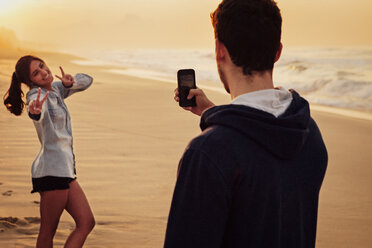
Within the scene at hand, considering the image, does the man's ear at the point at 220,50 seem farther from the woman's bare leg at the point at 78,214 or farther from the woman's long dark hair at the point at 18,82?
the woman's long dark hair at the point at 18,82

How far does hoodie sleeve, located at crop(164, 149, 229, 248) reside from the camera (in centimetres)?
127

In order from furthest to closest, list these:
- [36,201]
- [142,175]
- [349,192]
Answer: [142,175] < [349,192] < [36,201]

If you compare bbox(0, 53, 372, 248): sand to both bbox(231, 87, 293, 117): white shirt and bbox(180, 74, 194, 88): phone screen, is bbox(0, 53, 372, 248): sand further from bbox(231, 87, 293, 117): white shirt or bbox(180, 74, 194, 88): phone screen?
bbox(231, 87, 293, 117): white shirt

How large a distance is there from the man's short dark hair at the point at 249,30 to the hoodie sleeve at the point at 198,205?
40cm

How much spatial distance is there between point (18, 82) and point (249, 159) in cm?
228

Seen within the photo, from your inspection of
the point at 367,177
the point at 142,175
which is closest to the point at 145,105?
the point at 142,175

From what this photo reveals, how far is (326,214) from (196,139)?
12.7 ft

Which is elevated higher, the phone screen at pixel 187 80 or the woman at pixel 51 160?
the phone screen at pixel 187 80

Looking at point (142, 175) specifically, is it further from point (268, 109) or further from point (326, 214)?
point (268, 109)

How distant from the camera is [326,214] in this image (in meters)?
4.73

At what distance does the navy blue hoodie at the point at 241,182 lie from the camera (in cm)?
128

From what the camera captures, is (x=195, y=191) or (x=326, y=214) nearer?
(x=195, y=191)

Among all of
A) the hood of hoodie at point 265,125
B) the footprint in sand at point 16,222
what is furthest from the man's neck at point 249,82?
the footprint in sand at point 16,222

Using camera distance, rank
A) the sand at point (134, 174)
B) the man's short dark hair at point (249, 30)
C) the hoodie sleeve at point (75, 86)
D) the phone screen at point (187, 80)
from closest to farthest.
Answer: the man's short dark hair at point (249, 30) < the phone screen at point (187, 80) < the hoodie sleeve at point (75, 86) < the sand at point (134, 174)
